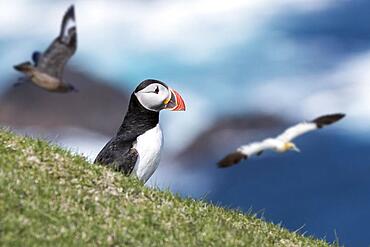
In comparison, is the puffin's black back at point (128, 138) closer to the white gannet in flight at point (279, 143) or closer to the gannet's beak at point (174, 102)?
the gannet's beak at point (174, 102)

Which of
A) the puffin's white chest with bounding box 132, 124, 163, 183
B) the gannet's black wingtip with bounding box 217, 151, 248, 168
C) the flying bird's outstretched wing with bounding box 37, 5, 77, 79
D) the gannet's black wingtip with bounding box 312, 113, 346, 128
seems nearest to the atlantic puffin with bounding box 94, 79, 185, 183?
the puffin's white chest with bounding box 132, 124, 163, 183

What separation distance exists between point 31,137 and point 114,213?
2.66 m

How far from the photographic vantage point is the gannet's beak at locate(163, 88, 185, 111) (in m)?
14.7

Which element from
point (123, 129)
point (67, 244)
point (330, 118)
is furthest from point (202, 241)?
point (330, 118)

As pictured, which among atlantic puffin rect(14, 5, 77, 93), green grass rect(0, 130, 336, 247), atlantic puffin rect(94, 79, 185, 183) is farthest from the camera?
atlantic puffin rect(14, 5, 77, 93)

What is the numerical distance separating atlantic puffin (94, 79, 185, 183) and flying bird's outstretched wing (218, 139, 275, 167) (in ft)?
19.7

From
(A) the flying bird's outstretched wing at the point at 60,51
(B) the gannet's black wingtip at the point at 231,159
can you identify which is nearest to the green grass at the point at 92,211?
(B) the gannet's black wingtip at the point at 231,159

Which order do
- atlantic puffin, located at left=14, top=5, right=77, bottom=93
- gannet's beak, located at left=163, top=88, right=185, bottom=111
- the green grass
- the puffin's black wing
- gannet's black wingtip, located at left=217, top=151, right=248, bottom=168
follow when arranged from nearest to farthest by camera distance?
the green grass
the puffin's black wing
gannet's beak, located at left=163, top=88, right=185, bottom=111
gannet's black wingtip, located at left=217, top=151, right=248, bottom=168
atlantic puffin, located at left=14, top=5, right=77, bottom=93

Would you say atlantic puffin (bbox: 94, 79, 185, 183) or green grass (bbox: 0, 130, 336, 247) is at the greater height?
atlantic puffin (bbox: 94, 79, 185, 183)

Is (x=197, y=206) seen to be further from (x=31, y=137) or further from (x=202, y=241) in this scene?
(x=31, y=137)

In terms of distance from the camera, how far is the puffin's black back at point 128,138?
548 inches

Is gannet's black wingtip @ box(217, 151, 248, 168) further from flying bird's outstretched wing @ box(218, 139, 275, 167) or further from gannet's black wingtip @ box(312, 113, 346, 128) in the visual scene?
gannet's black wingtip @ box(312, 113, 346, 128)

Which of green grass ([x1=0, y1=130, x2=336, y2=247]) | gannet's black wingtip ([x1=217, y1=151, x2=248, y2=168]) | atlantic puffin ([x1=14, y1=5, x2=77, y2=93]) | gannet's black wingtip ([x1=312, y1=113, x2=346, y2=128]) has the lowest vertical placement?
green grass ([x1=0, y1=130, x2=336, y2=247])

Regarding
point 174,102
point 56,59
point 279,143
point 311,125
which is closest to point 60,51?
point 56,59
